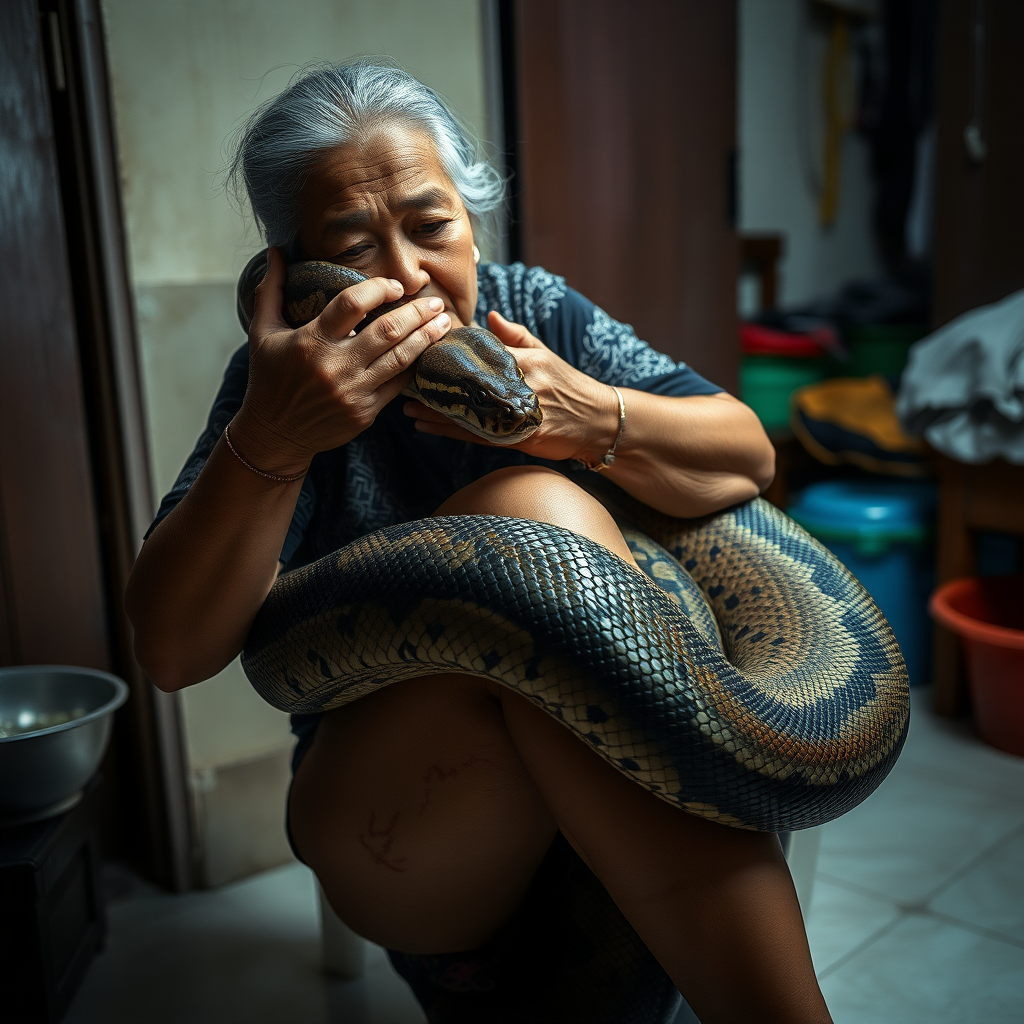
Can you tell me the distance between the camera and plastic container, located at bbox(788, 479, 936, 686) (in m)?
2.83

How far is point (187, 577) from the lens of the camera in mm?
1066

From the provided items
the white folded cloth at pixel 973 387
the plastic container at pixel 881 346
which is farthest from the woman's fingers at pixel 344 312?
the plastic container at pixel 881 346

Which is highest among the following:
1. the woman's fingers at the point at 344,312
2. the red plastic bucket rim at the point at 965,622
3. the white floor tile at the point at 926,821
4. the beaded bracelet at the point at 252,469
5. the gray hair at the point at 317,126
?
the gray hair at the point at 317,126

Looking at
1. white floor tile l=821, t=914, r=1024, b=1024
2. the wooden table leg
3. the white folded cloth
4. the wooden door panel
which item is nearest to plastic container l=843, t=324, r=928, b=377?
the white folded cloth

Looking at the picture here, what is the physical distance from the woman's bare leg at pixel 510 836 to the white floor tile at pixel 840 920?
2.38ft

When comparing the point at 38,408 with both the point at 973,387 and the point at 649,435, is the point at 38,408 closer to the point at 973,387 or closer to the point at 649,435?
the point at 649,435

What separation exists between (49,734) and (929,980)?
1.43 metres

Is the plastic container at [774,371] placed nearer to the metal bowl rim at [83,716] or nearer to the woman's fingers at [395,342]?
the metal bowl rim at [83,716]

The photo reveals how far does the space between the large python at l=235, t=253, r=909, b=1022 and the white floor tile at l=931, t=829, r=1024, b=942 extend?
0.88 meters

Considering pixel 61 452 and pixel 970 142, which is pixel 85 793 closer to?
pixel 61 452

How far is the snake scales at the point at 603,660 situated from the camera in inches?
35.5

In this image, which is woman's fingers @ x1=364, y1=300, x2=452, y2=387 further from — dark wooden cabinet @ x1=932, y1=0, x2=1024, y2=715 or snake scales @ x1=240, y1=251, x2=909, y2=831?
dark wooden cabinet @ x1=932, y1=0, x2=1024, y2=715

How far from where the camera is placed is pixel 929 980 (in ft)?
5.18

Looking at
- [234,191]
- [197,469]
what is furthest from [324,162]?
[197,469]
